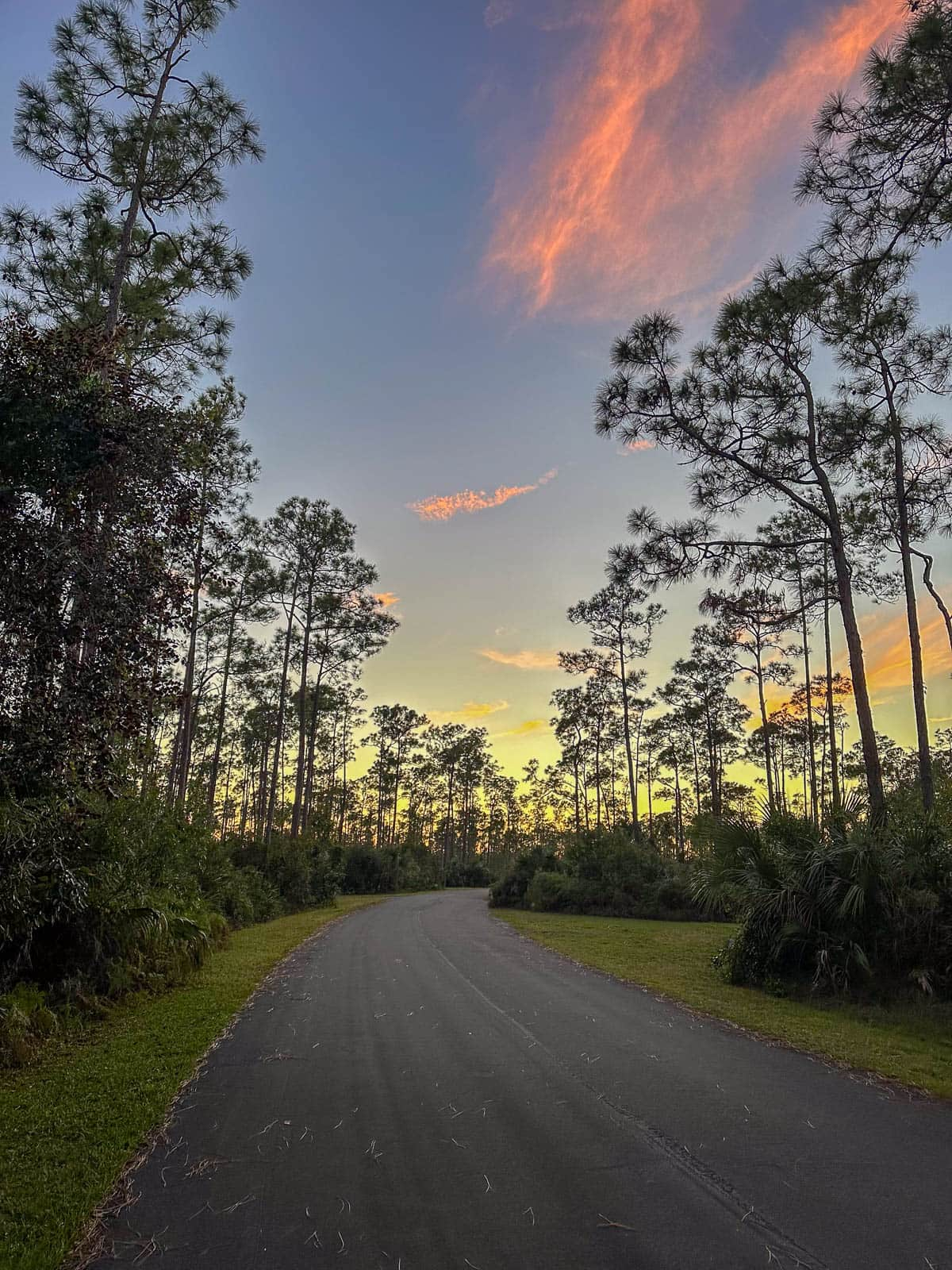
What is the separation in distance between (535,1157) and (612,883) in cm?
2095

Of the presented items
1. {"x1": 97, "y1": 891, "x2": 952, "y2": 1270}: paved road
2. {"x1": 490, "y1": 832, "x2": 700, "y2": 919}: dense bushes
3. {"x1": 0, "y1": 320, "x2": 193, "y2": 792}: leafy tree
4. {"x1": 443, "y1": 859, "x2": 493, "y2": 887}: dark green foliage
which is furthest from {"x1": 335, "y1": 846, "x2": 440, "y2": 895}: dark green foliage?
{"x1": 0, "y1": 320, "x2": 193, "y2": 792}: leafy tree

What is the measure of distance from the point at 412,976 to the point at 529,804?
3022 inches

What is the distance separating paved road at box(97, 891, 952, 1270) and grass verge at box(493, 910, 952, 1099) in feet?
1.95

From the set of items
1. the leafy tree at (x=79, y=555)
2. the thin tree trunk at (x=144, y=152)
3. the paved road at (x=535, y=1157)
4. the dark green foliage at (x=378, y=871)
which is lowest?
the dark green foliage at (x=378, y=871)

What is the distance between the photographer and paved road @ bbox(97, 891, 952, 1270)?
10.7 ft

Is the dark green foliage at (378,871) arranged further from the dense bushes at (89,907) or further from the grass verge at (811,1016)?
the dense bushes at (89,907)

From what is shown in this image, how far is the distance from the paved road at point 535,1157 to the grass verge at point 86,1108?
26 centimetres

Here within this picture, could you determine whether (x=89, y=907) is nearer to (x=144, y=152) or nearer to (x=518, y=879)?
(x=144, y=152)

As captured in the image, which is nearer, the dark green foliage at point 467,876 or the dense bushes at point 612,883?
the dense bushes at point 612,883

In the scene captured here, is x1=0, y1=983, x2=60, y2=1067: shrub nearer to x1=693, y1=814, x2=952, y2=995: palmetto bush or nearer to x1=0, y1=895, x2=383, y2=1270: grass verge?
x1=0, y1=895, x2=383, y2=1270: grass verge

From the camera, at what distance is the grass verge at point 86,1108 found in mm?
3586

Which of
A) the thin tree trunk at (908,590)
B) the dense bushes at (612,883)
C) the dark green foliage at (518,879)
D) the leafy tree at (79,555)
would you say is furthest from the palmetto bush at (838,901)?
the dark green foliage at (518,879)

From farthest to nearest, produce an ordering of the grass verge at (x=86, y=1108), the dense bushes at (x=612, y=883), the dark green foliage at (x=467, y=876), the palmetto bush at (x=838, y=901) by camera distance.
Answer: the dark green foliage at (x=467, y=876), the dense bushes at (x=612, y=883), the palmetto bush at (x=838, y=901), the grass verge at (x=86, y=1108)

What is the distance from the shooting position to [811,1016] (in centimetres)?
822
